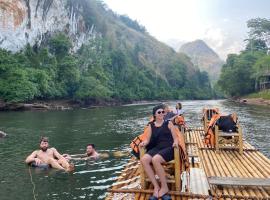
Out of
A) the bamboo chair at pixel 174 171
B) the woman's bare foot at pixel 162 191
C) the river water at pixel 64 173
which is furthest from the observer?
the river water at pixel 64 173

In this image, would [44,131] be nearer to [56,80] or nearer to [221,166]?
[221,166]

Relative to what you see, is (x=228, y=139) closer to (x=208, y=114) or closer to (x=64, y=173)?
(x=208, y=114)

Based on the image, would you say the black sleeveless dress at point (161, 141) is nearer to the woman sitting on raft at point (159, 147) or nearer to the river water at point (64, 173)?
the woman sitting on raft at point (159, 147)

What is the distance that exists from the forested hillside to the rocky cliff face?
0.87m

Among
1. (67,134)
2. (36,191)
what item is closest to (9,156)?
(36,191)

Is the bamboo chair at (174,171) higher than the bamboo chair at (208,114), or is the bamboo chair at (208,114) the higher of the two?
the bamboo chair at (208,114)

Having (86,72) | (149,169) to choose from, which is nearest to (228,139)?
(149,169)

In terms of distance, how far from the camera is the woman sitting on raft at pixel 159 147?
778 cm

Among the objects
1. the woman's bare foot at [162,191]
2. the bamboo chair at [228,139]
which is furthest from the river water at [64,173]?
the bamboo chair at [228,139]

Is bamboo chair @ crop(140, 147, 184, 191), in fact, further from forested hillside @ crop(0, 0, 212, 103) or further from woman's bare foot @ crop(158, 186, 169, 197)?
forested hillside @ crop(0, 0, 212, 103)

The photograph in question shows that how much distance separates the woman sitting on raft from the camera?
25.5ft

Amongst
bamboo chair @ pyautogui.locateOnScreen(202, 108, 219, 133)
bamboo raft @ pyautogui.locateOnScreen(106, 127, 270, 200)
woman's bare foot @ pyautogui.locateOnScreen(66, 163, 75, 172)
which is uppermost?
bamboo chair @ pyautogui.locateOnScreen(202, 108, 219, 133)

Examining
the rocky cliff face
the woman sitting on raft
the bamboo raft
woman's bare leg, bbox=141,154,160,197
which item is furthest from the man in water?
the rocky cliff face

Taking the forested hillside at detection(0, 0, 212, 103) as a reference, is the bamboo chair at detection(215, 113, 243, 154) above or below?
below
